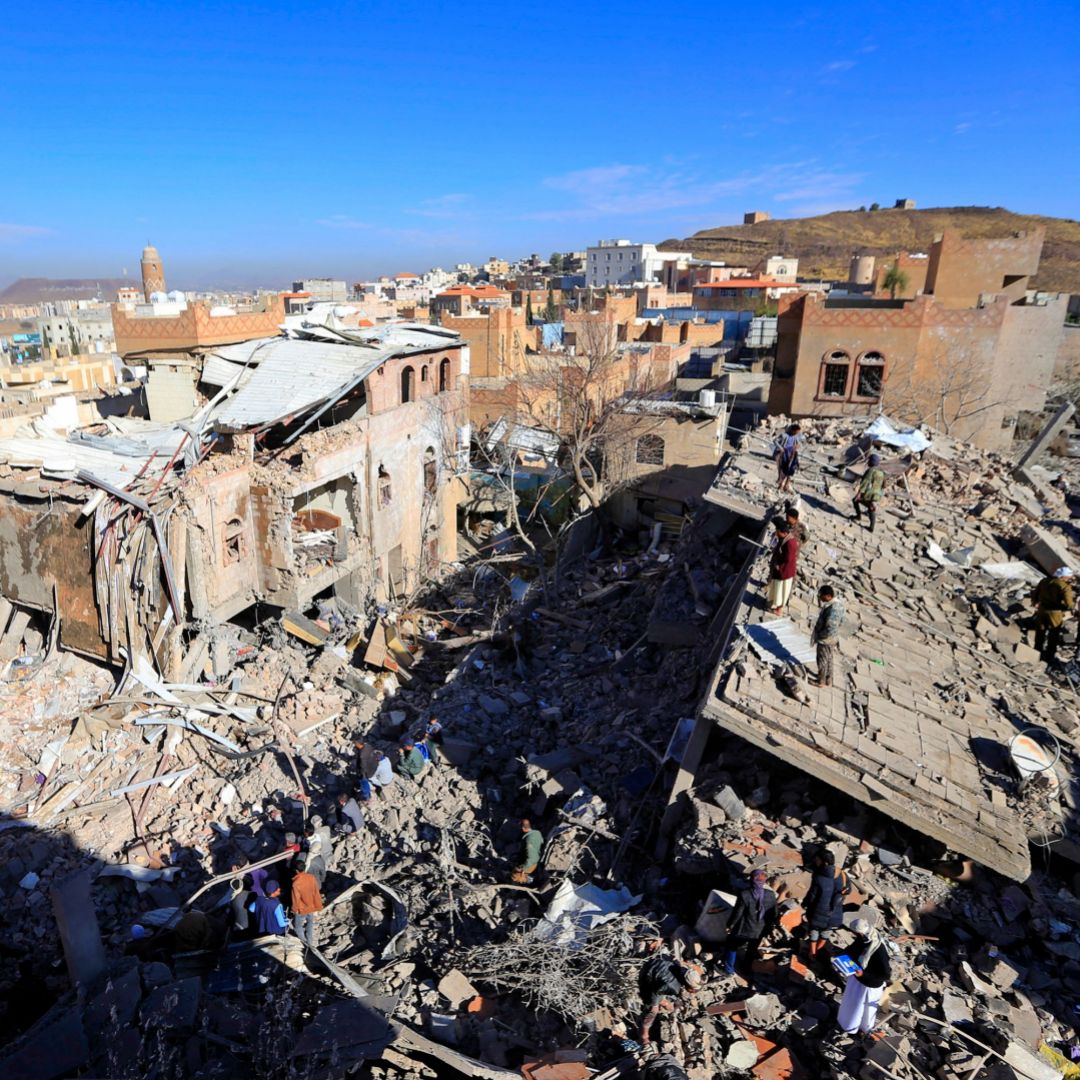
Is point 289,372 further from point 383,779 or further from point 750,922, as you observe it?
point 750,922

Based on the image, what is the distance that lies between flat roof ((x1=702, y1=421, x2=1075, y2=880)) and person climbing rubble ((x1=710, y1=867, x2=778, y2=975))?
123 centimetres

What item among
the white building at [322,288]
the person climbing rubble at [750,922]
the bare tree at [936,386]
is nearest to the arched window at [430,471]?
the bare tree at [936,386]

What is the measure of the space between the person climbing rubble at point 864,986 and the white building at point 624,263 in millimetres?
92843

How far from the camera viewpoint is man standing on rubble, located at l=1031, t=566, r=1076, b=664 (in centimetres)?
993

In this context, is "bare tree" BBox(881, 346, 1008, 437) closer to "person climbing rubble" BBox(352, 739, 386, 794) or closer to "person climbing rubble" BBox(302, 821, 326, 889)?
"person climbing rubble" BBox(352, 739, 386, 794)

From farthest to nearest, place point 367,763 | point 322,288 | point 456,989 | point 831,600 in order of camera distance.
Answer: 1. point 322,288
2. point 367,763
3. point 831,600
4. point 456,989

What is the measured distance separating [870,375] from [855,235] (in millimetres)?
96824

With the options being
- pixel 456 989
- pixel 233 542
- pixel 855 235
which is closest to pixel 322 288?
pixel 855 235

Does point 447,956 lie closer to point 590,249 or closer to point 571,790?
point 571,790

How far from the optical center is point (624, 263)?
9706 centimetres

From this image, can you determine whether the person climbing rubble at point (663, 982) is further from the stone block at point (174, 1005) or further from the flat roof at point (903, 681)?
the stone block at point (174, 1005)

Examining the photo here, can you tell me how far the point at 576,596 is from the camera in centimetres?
1688

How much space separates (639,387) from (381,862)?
80.9 feet

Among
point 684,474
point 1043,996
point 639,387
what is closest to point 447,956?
point 1043,996
